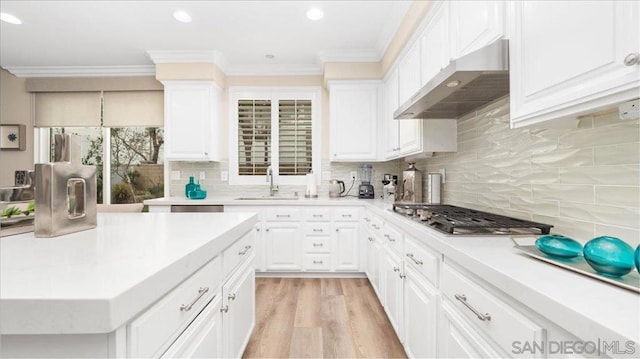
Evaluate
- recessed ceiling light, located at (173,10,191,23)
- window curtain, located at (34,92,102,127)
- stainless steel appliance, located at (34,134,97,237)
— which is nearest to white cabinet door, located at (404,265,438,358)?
stainless steel appliance, located at (34,134,97,237)

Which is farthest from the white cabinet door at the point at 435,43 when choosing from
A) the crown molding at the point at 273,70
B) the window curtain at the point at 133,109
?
the window curtain at the point at 133,109

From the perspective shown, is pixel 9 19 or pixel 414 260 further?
pixel 9 19

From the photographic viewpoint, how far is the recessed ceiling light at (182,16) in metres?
2.70

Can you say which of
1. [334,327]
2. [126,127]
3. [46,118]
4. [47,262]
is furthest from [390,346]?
[46,118]

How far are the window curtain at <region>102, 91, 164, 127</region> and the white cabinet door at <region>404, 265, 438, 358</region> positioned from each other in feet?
12.4

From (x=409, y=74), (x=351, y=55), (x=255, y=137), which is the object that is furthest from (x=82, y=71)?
(x=409, y=74)

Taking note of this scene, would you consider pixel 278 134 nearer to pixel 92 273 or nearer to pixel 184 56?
pixel 184 56

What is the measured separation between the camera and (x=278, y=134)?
3979 millimetres

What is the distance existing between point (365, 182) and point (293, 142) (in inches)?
43.3

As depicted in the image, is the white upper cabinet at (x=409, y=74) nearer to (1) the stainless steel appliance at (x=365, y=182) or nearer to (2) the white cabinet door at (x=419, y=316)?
(1) the stainless steel appliance at (x=365, y=182)

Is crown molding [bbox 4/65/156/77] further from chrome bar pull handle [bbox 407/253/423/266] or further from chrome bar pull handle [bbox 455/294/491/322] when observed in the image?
chrome bar pull handle [bbox 455/294/491/322]

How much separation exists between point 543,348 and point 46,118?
18.1 feet

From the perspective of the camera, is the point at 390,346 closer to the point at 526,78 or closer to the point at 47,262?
the point at 526,78

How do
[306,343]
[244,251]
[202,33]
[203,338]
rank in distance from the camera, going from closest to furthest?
[203,338]
[244,251]
[306,343]
[202,33]
